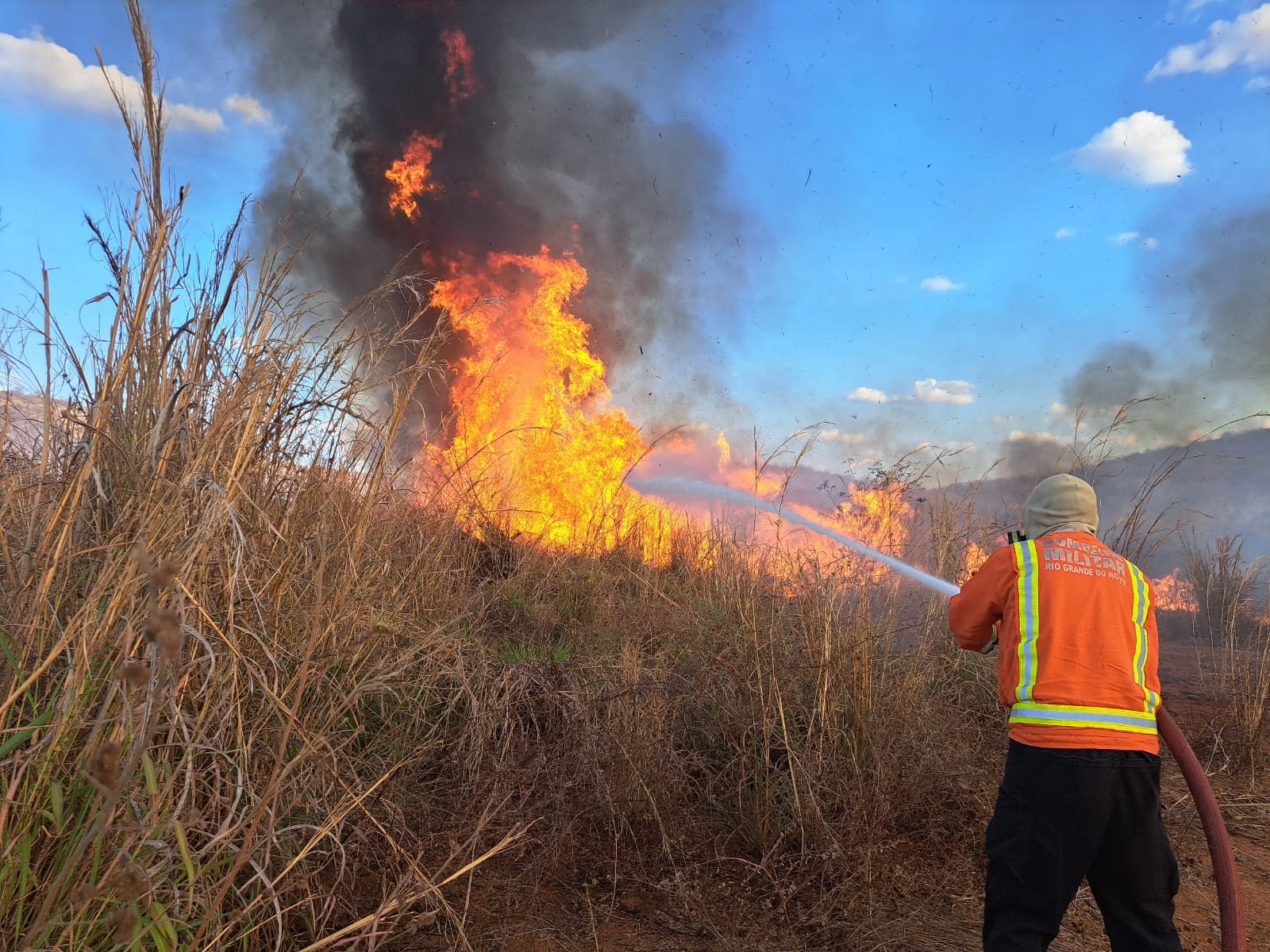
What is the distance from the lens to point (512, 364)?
22.4ft

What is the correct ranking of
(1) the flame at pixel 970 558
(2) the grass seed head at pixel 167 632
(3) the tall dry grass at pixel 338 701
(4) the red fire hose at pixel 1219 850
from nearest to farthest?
(2) the grass seed head at pixel 167 632 → (3) the tall dry grass at pixel 338 701 → (4) the red fire hose at pixel 1219 850 → (1) the flame at pixel 970 558

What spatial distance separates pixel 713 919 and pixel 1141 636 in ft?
6.50

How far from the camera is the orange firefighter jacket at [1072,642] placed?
2498 mm

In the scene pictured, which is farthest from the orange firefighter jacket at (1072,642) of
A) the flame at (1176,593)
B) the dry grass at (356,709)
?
the flame at (1176,593)

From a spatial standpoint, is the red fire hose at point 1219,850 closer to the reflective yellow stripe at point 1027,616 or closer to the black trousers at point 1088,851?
the black trousers at point 1088,851

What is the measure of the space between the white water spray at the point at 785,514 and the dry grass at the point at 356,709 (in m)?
0.31

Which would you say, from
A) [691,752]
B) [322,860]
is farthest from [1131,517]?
[322,860]

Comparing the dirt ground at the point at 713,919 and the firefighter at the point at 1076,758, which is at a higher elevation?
the firefighter at the point at 1076,758

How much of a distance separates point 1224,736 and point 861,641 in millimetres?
4288

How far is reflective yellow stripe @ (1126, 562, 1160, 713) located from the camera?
257 centimetres

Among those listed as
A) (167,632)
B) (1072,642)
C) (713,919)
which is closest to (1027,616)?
(1072,642)

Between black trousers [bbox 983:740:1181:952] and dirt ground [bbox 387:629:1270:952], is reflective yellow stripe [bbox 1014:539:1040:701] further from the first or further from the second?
dirt ground [bbox 387:629:1270:952]

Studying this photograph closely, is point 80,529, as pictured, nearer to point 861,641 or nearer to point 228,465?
point 228,465

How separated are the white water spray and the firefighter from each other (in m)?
0.58
